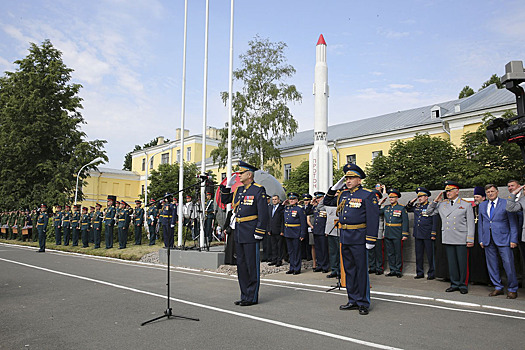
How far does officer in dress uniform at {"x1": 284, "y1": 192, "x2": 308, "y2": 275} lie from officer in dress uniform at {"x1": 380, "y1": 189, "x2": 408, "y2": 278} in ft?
6.45

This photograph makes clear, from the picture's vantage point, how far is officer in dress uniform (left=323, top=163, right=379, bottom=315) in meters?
5.70

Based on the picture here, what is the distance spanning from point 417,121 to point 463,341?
30.6 metres

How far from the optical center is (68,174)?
26.6 meters

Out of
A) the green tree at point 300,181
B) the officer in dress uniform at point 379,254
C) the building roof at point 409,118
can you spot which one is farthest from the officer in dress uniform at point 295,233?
the green tree at point 300,181

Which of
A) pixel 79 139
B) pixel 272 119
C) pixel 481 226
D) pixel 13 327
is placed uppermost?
pixel 272 119

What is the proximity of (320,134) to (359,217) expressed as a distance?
12239 mm

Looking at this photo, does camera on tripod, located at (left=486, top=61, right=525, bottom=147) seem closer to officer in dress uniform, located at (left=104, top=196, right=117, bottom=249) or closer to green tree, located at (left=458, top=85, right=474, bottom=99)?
officer in dress uniform, located at (left=104, top=196, right=117, bottom=249)

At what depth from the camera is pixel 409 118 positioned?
33875 millimetres

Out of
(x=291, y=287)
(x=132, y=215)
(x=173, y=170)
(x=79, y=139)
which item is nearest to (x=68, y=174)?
(x=79, y=139)

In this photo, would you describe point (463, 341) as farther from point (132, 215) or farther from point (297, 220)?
point (132, 215)

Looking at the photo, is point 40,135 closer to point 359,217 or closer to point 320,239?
point 320,239

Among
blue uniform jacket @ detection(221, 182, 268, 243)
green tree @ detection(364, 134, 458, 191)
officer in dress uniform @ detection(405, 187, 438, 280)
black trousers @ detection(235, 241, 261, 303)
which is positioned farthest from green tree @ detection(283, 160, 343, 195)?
black trousers @ detection(235, 241, 261, 303)

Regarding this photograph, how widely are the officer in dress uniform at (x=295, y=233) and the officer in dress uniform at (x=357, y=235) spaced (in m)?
3.93

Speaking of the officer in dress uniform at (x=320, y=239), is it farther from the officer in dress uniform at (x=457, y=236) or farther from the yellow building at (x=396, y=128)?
the yellow building at (x=396, y=128)
